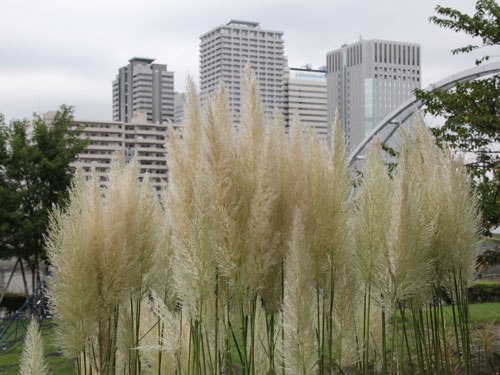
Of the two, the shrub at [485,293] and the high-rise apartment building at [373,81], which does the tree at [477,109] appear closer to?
the shrub at [485,293]

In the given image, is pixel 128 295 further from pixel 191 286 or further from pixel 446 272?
pixel 446 272

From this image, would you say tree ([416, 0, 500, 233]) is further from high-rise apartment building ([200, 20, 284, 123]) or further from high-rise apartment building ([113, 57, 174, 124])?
high-rise apartment building ([113, 57, 174, 124])

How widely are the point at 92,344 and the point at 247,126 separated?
1188 mm

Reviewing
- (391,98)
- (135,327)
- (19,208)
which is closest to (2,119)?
(19,208)

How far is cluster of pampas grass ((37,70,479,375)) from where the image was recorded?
6.40 ft

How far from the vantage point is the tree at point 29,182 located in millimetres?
16531

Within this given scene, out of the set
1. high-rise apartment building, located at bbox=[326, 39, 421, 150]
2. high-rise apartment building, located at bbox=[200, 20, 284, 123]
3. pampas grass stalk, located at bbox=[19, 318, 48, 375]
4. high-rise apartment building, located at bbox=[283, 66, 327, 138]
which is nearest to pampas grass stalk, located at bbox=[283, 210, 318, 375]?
pampas grass stalk, located at bbox=[19, 318, 48, 375]

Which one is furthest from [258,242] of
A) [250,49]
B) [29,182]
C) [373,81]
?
[373,81]

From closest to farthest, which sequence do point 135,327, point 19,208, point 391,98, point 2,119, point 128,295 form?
point 128,295, point 135,327, point 19,208, point 2,119, point 391,98

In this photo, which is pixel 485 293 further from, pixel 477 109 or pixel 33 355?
pixel 33 355

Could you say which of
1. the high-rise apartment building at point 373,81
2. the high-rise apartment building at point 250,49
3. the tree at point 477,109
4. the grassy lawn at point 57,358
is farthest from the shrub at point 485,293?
the high-rise apartment building at point 373,81

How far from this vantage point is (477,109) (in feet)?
27.2

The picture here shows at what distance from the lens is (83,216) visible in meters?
2.21

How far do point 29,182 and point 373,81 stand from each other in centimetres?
13848
